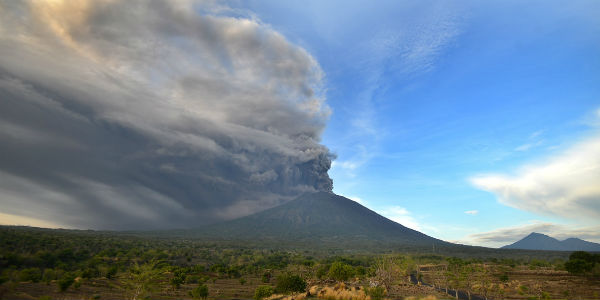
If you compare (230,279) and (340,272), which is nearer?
A: (340,272)

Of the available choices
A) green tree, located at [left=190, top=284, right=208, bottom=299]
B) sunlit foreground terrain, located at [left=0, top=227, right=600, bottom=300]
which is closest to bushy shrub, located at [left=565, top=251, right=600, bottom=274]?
sunlit foreground terrain, located at [left=0, top=227, right=600, bottom=300]

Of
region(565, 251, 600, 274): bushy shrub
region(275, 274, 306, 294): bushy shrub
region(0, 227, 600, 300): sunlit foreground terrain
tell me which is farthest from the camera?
region(565, 251, 600, 274): bushy shrub

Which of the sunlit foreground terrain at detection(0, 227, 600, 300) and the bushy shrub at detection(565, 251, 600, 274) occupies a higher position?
the bushy shrub at detection(565, 251, 600, 274)

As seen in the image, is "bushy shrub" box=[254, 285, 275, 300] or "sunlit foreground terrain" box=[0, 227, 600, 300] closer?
"sunlit foreground terrain" box=[0, 227, 600, 300]

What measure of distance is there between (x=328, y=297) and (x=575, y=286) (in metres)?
44.6

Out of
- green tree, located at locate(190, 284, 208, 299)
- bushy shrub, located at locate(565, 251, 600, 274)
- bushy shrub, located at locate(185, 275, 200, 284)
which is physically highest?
bushy shrub, located at locate(565, 251, 600, 274)

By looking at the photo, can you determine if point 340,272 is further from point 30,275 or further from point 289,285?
point 30,275

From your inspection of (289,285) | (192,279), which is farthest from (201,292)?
(192,279)

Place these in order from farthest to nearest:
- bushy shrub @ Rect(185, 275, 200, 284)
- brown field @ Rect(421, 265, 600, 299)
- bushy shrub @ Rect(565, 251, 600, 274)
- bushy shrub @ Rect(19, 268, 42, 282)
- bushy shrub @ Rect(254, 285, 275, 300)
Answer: bushy shrub @ Rect(185, 275, 200, 284)
bushy shrub @ Rect(565, 251, 600, 274)
bushy shrub @ Rect(19, 268, 42, 282)
brown field @ Rect(421, 265, 600, 299)
bushy shrub @ Rect(254, 285, 275, 300)

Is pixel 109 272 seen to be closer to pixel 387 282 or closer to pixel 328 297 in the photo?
pixel 328 297

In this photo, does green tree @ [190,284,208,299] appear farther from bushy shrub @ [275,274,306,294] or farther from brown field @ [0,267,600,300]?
bushy shrub @ [275,274,306,294]

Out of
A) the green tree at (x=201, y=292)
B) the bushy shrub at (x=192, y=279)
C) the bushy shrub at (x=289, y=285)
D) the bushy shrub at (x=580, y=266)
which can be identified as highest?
the bushy shrub at (x=580, y=266)

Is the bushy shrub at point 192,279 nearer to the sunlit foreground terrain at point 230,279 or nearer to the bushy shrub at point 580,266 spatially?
the sunlit foreground terrain at point 230,279

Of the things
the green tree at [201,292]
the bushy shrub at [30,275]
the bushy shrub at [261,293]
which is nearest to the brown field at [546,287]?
the bushy shrub at [261,293]
